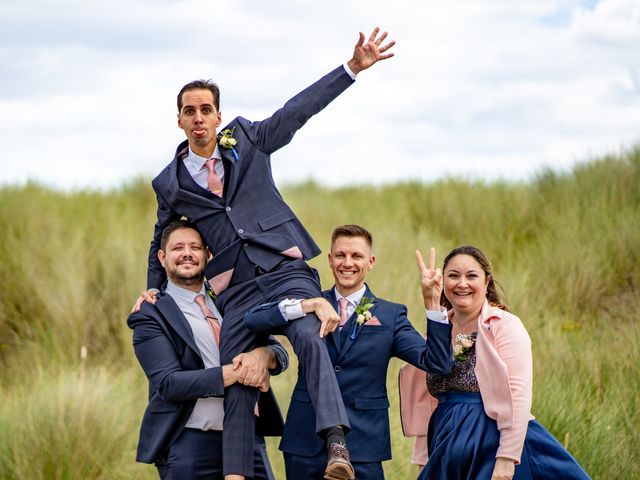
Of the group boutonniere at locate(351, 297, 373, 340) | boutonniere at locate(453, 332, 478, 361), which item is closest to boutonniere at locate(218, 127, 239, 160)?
boutonniere at locate(351, 297, 373, 340)

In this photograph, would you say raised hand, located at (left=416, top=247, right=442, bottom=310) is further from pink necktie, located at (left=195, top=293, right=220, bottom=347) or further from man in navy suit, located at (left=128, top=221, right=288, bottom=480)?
pink necktie, located at (left=195, top=293, right=220, bottom=347)

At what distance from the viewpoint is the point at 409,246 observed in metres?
12.0

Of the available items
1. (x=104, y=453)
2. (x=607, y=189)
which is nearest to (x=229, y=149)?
(x=104, y=453)

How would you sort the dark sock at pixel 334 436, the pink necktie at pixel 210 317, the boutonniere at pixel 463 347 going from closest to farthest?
the dark sock at pixel 334 436 → the boutonniere at pixel 463 347 → the pink necktie at pixel 210 317

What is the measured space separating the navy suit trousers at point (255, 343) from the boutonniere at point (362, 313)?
0.24 meters

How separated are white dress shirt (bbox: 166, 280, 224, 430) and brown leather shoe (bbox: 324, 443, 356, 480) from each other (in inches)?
31.5

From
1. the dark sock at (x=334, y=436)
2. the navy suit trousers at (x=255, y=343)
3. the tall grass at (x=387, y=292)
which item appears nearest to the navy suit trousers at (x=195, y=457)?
the navy suit trousers at (x=255, y=343)

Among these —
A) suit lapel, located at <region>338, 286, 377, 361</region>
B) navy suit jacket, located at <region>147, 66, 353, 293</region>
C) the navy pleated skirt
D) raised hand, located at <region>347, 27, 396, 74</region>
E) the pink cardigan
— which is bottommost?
the navy pleated skirt

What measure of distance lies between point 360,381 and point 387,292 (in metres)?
5.44

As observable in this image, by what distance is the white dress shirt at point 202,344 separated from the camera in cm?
489

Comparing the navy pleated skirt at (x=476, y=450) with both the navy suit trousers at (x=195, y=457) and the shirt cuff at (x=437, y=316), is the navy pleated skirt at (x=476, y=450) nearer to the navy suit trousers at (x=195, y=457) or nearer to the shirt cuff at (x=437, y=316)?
the shirt cuff at (x=437, y=316)

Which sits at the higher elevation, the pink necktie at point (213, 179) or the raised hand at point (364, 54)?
the raised hand at point (364, 54)

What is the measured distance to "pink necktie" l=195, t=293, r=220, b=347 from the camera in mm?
5048

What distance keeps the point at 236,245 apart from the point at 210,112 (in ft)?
2.52
